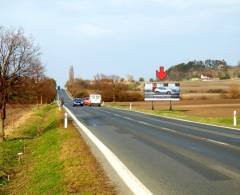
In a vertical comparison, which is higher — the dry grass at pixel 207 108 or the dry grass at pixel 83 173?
the dry grass at pixel 83 173

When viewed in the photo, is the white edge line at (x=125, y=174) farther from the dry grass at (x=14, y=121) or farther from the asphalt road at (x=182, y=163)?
the dry grass at (x=14, y=121)

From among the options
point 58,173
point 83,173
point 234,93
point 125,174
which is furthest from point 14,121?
point 234,93

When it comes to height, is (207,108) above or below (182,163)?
below

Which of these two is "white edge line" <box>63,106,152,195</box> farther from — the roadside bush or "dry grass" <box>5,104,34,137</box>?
the roadside bush

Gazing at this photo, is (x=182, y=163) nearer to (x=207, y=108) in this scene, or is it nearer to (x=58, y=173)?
(x=58, y=173)

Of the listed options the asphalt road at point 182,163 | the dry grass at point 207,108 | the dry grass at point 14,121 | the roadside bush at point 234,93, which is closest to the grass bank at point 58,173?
the asphalt road at point 182,163

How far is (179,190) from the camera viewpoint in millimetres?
9047

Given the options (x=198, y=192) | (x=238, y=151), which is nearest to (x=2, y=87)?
(x=238, y=151)

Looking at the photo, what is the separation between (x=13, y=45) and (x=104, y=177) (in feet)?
55.3

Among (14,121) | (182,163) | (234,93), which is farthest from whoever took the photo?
(234,93)

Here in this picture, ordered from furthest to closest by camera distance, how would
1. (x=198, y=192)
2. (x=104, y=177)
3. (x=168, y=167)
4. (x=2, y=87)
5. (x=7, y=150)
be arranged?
(x=2, y=87)
(x=7, y=150)
(x=168, y=167)
(x=104, y=177)
(x=198, y=192)

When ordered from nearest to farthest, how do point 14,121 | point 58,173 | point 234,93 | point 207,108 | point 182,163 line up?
point 58,173
point 182,163
point 14,121
point 207,108
point 234,93

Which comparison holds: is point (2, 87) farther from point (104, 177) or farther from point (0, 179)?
point (104, 177)

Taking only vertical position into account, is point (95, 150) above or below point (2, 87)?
below
